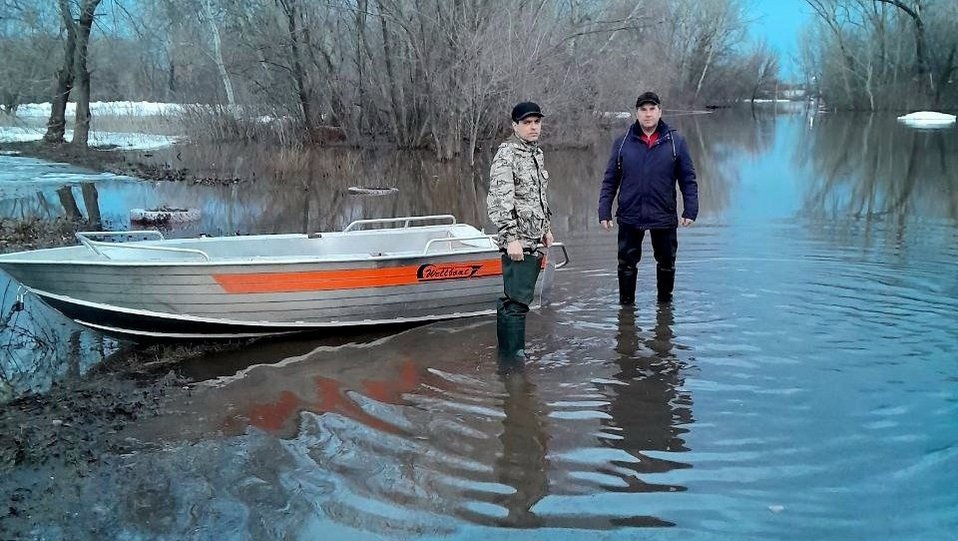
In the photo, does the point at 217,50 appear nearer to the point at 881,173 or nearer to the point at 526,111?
the point at 881,173

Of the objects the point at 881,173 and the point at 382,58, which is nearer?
the point at 881,173

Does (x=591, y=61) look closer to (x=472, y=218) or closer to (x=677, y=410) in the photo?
(x=472, y=218)

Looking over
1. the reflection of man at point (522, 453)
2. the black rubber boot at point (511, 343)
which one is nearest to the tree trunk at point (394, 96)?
the black rubber boot at point (511, 343)

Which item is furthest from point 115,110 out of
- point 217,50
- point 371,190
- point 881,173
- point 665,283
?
point 665,283

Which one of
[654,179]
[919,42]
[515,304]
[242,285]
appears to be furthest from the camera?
[919,42]

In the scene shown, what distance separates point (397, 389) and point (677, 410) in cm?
181

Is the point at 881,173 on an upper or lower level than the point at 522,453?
upper

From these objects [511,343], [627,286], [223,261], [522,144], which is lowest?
[511,343]

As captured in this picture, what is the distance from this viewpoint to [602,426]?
14.9 ft

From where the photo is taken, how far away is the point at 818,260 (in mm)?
8570

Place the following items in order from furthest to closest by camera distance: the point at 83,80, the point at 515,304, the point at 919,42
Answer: the point at 919,42, the point at 83,80, the point at 515,304

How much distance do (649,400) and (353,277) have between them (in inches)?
98.9

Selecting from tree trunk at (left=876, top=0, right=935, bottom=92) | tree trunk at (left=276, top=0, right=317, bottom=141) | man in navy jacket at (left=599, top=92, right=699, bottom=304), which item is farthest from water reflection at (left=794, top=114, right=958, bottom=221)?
tree trunk at (left=876, top=0, right=935, bottom=92)

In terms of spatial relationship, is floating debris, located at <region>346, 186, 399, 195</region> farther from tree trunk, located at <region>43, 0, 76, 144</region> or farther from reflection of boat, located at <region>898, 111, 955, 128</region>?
reflection of boat, located at <region>898, 111, 955, 128</region>
